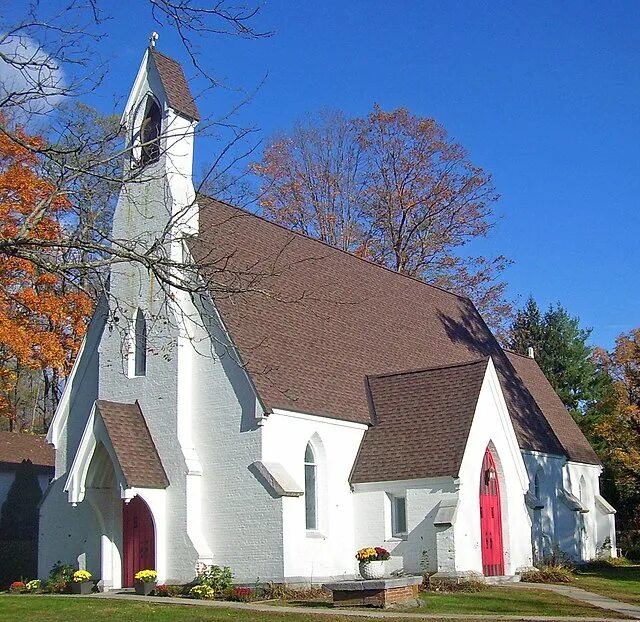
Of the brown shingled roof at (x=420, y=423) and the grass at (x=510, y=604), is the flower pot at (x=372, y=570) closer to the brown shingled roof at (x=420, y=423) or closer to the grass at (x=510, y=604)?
the grass at (x=510, y=604)

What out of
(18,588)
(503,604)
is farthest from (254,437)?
(18,588)

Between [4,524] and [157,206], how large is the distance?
1778 centimetres

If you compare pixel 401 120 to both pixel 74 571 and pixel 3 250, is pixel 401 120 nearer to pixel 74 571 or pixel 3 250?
pixel 74 571

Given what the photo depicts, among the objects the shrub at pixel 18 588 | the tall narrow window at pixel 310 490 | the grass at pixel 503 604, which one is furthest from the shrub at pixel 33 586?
the grass at pixel 503 604

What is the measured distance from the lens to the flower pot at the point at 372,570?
20750 millimetres

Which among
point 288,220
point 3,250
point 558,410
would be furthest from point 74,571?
point 288,220

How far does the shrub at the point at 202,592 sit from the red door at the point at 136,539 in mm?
1953

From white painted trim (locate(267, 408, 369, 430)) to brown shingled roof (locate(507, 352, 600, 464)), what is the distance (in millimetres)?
14571

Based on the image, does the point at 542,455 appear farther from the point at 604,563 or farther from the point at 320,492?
the point at 320,492

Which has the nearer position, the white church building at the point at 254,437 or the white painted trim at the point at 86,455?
the white church building at the point at 254,437

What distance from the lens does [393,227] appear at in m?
50.2

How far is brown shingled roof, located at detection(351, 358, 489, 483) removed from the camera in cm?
2536

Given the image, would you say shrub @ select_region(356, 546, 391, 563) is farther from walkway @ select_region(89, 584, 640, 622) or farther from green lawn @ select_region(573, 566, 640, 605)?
green lawn @ select_region(573, 566, 640, 605)

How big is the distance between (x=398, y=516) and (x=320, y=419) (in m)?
3.58
